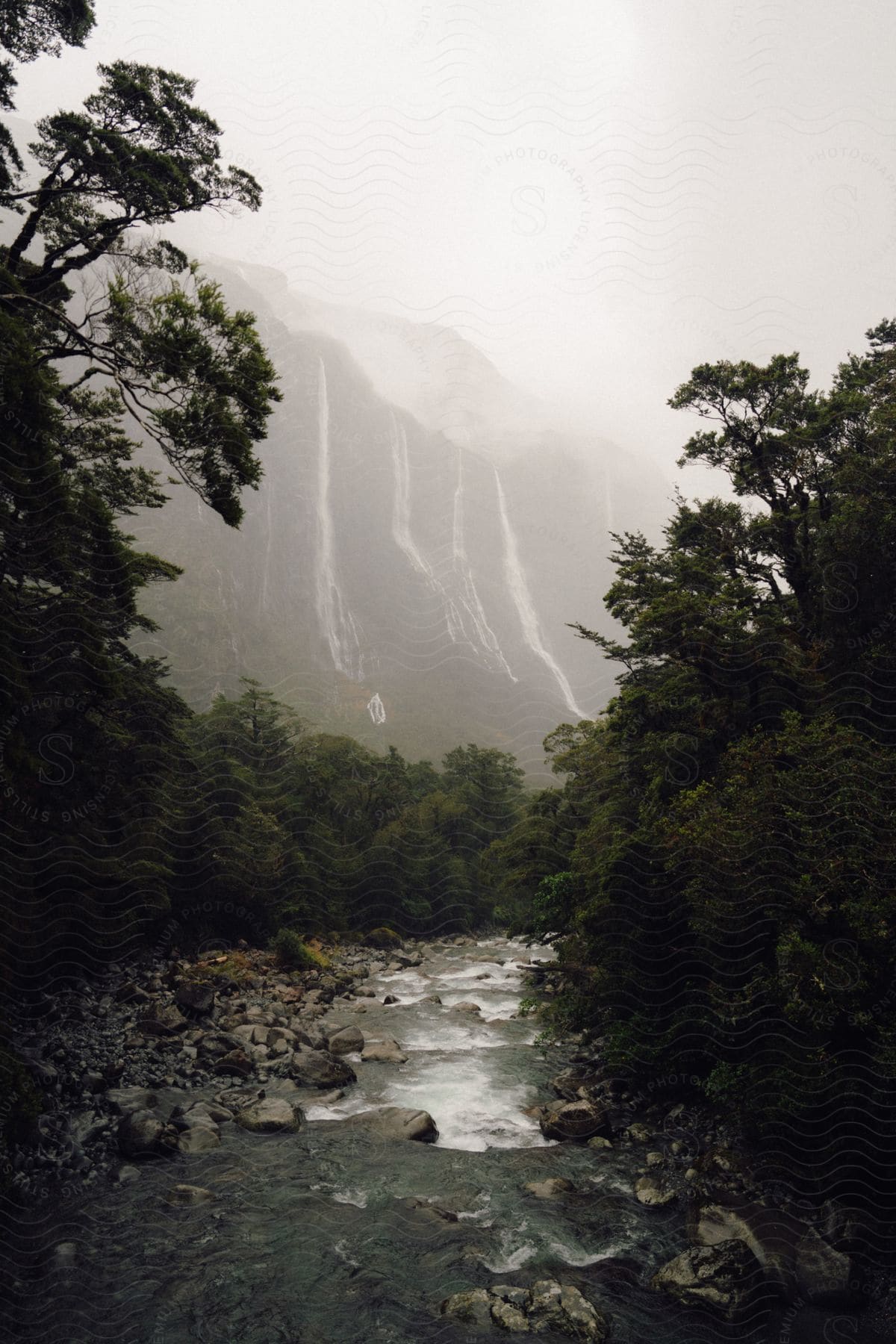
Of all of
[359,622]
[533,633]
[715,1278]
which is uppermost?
[533,633]

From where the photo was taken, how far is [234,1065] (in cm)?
1614

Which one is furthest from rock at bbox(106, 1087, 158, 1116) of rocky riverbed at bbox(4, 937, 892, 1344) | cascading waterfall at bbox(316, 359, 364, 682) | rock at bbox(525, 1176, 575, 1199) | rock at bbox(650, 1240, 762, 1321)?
cascading waterfall at bbox(316, 359, 364, 682)

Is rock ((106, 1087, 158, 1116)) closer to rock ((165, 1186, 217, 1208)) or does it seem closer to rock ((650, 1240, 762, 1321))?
rock ((165, 1186, 217, 1208))

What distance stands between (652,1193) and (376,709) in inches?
4453

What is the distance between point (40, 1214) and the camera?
952cm

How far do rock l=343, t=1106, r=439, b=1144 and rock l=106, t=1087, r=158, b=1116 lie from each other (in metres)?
4.09

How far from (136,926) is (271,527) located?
15701 cm

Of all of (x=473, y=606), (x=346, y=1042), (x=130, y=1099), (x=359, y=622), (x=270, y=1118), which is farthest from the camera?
(x=473, y=606)

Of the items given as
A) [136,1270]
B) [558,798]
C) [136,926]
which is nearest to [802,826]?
[136,1270]

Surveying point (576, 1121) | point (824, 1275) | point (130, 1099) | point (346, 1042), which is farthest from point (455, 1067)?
point (824, 1275)

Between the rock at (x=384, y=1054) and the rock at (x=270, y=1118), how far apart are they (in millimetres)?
4769

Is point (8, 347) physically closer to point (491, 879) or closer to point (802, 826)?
point (802, 826)

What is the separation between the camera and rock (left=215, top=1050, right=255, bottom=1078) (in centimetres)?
1605

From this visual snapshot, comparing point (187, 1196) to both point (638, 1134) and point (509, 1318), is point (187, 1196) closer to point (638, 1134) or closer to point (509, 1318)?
point (509, 1318)
